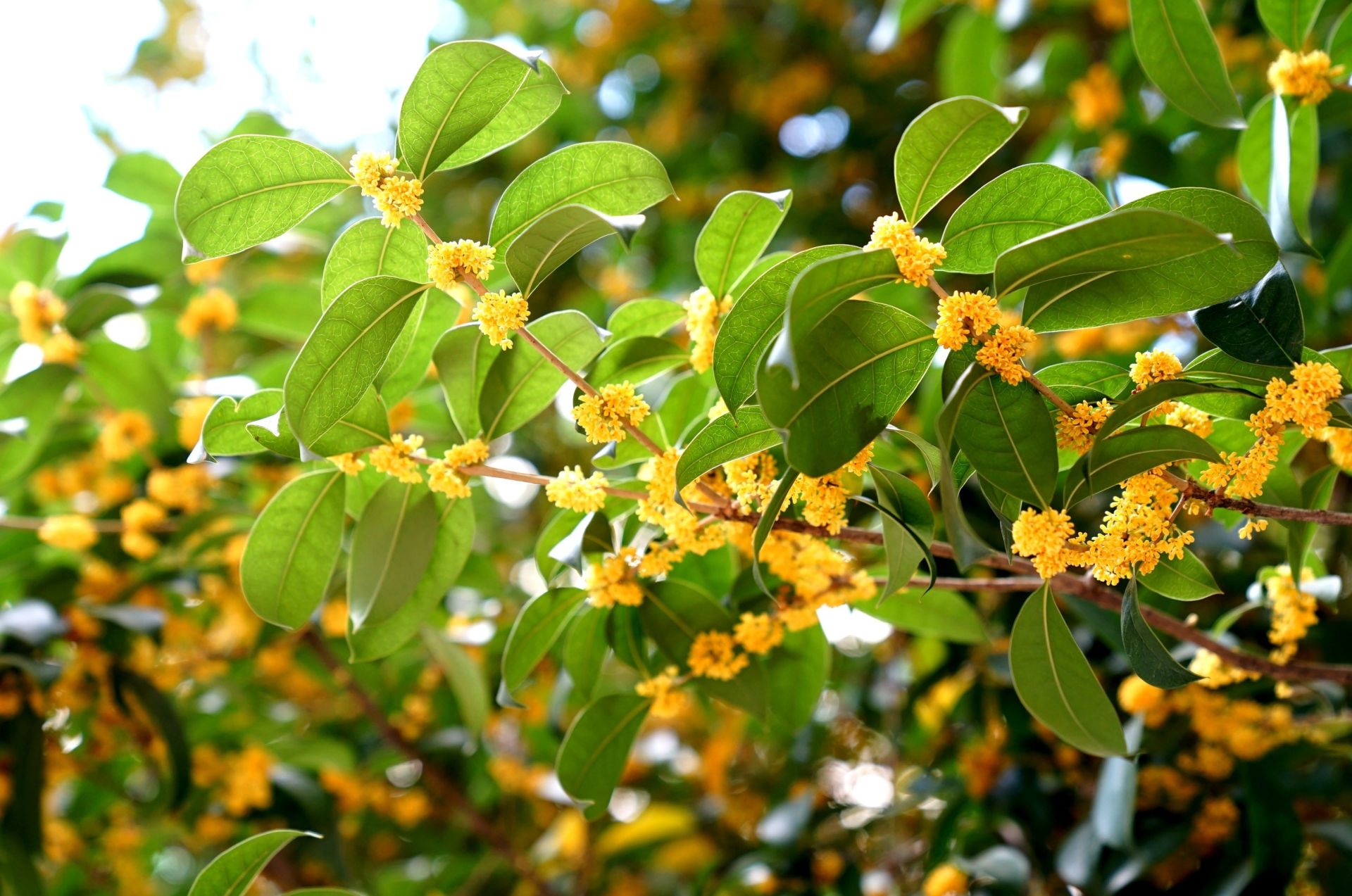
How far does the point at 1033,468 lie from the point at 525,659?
67 cm

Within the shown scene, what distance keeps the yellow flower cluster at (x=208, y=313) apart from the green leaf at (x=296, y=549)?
0.95 metres

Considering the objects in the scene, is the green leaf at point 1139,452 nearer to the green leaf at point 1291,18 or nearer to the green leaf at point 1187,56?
the green leaf at point 1187,56

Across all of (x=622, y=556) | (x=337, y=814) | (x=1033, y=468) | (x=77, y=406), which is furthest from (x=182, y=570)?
(x=1033, y=468)

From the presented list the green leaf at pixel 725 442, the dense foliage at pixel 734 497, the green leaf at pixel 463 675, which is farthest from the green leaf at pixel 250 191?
the green leaf at pixel 463 675

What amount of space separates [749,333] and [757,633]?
441 mm

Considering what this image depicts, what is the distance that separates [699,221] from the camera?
316cm

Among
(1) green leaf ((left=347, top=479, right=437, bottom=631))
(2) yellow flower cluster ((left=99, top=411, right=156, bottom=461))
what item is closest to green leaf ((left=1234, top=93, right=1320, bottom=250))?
(1) green leaf ((left=347, top=479, right=437, bottom=631))

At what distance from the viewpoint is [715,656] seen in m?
1.20

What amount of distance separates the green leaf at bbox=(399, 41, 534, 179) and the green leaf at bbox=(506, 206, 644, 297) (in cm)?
15

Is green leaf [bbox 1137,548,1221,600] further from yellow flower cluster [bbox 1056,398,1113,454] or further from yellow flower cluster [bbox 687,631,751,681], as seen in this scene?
yellow flower cluster [bbox 687,631,751,681]

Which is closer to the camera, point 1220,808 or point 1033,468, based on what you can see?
point 1033,468

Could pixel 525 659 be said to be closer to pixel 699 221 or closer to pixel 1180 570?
pixel 1180 570

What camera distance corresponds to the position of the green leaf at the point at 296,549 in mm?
1126

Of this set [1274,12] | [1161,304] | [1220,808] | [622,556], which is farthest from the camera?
[1220,808]
